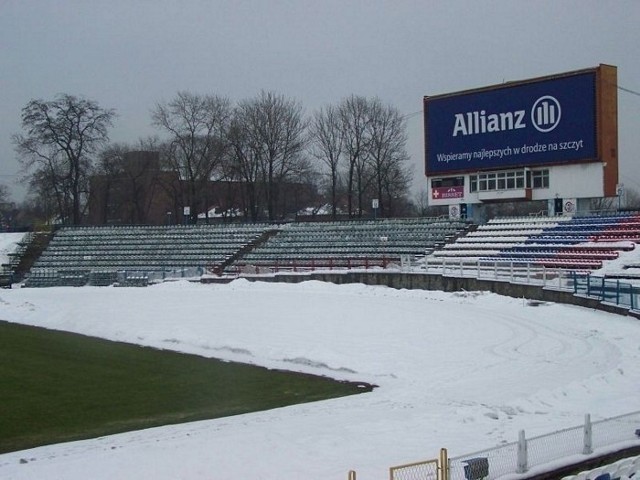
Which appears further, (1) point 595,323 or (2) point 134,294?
A: (2) point 134,294

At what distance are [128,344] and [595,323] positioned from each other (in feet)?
46.0

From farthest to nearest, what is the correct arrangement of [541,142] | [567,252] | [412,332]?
[541,142], [567,252], [412,332]

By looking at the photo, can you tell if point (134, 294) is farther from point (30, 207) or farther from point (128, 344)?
point (30, 207)

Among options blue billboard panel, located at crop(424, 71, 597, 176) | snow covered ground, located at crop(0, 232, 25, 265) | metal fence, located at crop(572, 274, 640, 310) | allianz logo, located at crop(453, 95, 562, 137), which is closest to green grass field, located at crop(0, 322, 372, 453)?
metal fence, located at crop(572, 274, 640, 310)

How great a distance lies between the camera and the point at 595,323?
23.8m

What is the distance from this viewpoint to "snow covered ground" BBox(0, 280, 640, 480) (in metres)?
10.8

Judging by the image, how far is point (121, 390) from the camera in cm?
1605

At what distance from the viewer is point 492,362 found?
18.4 meters

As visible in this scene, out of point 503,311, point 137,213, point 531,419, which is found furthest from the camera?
point 137,213

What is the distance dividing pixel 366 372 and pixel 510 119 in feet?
98.3

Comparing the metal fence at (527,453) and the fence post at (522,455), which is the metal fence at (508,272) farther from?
the fence post at (522,455)

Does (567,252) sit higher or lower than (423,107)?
lower

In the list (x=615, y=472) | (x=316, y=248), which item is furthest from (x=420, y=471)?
(x=316, y=248)

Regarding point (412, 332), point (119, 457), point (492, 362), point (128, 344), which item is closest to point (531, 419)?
point (492, 362)
